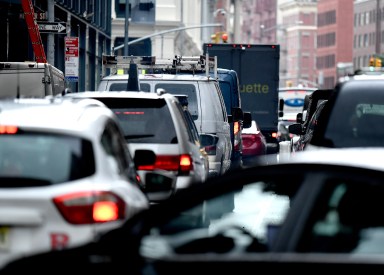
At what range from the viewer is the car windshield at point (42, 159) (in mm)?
8984

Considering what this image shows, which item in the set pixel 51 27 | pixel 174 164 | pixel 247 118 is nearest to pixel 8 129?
pixel 174 164

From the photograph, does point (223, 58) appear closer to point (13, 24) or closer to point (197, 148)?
point (13, 24)

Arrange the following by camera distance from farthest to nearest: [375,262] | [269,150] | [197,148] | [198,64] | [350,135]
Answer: [269,150] → [198,64] → [197,148] → [350,135] → [375,262]

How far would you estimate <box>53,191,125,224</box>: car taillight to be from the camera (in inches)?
348

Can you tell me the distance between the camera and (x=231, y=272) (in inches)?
240

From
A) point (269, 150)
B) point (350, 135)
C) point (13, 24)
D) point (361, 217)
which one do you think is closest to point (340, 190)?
point (361, 217)

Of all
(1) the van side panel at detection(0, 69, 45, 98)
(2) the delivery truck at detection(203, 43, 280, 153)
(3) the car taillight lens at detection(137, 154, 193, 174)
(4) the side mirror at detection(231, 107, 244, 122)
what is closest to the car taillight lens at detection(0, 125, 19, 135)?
(3) the car taillight lens at detection(137, 154, 193, 174)

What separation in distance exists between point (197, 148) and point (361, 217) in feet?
28.7

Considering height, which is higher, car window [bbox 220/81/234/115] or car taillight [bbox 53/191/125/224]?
car taillight [bbox 53/191/125/224]

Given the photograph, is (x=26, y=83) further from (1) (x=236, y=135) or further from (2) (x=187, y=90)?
(2) (x=187, y=90)

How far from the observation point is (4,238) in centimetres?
882

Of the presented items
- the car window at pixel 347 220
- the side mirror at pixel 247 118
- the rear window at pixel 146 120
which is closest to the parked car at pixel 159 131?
the rear window at pixel 146 120

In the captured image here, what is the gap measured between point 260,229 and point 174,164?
7.28m

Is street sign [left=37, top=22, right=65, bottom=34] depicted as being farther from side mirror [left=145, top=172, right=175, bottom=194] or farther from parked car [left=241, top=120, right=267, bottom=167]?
side mirror [left=145, top=172, right=175, bottom=194]
